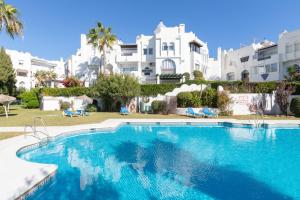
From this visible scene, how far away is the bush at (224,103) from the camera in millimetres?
24062

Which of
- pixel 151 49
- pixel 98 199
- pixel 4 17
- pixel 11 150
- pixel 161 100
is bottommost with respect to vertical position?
pixel 98 199

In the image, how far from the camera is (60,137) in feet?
43.7

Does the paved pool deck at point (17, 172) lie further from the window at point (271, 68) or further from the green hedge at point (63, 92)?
the window at point (271, 68)

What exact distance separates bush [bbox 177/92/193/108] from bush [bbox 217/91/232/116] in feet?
10.6

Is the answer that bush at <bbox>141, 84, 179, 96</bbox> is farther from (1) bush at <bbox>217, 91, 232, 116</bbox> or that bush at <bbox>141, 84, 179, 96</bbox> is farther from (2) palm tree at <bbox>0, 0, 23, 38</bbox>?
(2) palm tree at <bbox>0, 0, 23, 38</bbox>

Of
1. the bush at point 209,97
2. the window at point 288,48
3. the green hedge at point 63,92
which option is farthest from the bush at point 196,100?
the window at point 288,48

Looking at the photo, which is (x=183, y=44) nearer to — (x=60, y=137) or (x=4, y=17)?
(x=4, y=17)

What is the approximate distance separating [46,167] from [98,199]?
2728mm

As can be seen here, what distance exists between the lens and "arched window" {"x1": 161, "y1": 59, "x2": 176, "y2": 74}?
→ 39.7m

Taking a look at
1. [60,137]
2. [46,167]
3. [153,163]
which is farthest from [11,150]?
[153,163]

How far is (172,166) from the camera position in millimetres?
8672

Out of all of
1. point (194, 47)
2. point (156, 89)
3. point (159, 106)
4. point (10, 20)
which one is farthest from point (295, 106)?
point (10, 20)

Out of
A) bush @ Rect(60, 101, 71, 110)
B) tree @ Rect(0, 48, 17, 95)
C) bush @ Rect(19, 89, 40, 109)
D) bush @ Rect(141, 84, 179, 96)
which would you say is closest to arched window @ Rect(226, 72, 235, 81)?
bush @ Rect(141, 84, 179, 96)

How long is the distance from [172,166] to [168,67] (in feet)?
106
